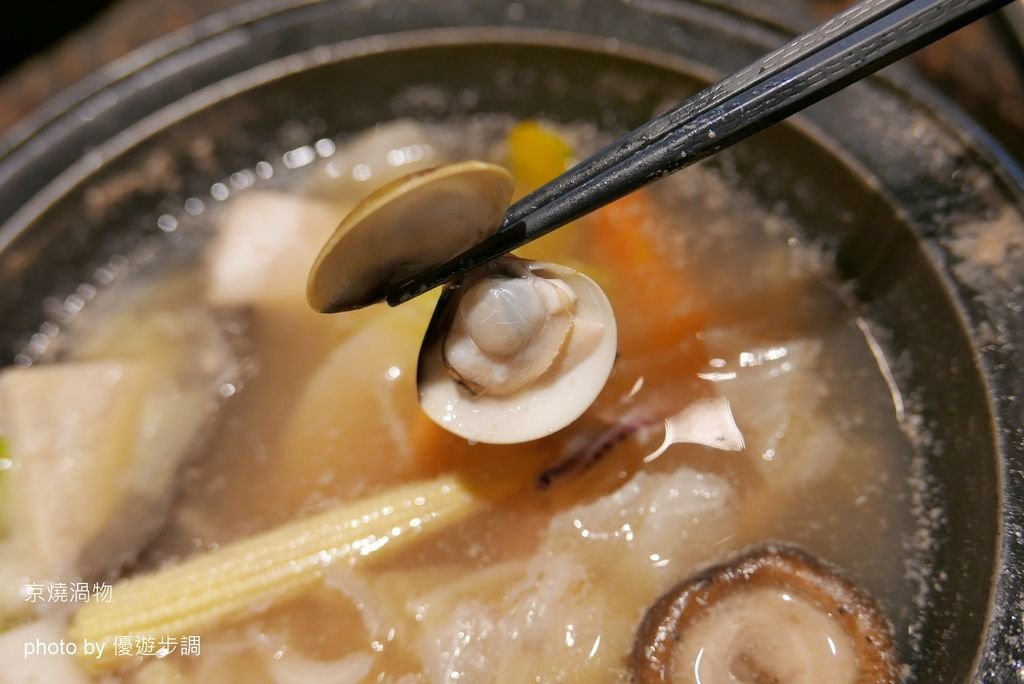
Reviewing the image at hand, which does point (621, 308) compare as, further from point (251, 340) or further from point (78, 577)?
point (78, 577)

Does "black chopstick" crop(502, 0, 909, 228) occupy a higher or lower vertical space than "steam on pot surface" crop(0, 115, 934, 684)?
higher

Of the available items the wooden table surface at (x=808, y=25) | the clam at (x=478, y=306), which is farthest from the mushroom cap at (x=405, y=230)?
the wooden table surface at (x=808, y=25)

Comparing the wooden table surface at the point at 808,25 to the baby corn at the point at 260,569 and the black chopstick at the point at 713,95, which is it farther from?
the baby corn at the point at 260,569

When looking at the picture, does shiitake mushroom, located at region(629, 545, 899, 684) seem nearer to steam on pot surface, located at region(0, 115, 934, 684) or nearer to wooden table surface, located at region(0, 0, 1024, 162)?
steam on pot surface, located at region(0, 115, 934, 684)

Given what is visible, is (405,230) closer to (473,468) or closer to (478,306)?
(478,306)

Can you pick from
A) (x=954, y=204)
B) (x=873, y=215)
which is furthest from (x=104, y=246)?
(x=954, y=204)

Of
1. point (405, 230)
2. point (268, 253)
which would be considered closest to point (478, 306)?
point (405, 230)

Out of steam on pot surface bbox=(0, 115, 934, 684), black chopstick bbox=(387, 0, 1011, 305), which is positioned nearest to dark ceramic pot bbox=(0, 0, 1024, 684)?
steam on pot surface bbox=(0, 115, 934, 684)
